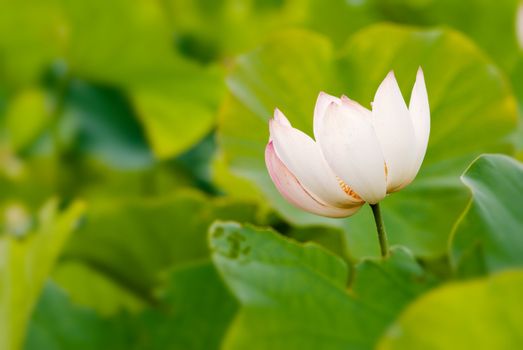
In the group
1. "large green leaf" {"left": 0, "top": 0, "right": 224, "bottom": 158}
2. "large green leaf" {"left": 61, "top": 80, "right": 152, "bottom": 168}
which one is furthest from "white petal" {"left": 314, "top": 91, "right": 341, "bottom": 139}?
"large green leaf" {"left": 61, "top": 80, "right": 152, "bottom": 168}

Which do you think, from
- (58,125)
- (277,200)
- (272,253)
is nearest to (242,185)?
(277,200)

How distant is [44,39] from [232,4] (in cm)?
28

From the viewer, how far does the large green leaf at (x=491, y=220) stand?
38 cm

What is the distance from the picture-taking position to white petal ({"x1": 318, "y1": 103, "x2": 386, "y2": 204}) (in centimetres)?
39

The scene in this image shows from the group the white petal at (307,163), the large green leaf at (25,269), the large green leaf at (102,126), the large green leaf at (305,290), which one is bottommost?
the large green leaf at (102,126)

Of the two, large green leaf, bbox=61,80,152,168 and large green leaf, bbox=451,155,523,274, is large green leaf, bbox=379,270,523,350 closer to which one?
large green leaf, bbox=451,155,523,274

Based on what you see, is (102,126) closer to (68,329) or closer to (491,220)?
(68,329)

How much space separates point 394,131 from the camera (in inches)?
15.3

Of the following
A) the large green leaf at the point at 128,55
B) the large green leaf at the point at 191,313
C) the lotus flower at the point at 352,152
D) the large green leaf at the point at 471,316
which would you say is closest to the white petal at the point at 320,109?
the lotus flower at the point at 352,152

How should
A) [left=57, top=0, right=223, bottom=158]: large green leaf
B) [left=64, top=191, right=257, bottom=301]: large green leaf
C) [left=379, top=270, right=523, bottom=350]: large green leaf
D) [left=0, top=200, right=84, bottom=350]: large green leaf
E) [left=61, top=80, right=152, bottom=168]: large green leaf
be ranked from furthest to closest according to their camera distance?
[left=61, top=80, right=152, bottom=168]: large green leaf < [left=57, top=0, right=223, bottom=158]: large green leaf < [left=64, top=191, right=257, bottom=301]: large green leaf < [left=0, top=200, right=84, bottom=350]: large green leaf < [left=379, top=270, right=523, bottom=350]: large green leaf

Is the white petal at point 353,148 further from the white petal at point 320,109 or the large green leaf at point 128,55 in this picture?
the large green leaf at point 128,55

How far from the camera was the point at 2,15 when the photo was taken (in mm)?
1119

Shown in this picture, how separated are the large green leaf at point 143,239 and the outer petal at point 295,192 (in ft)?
1.13

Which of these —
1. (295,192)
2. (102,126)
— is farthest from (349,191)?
(102,126)
